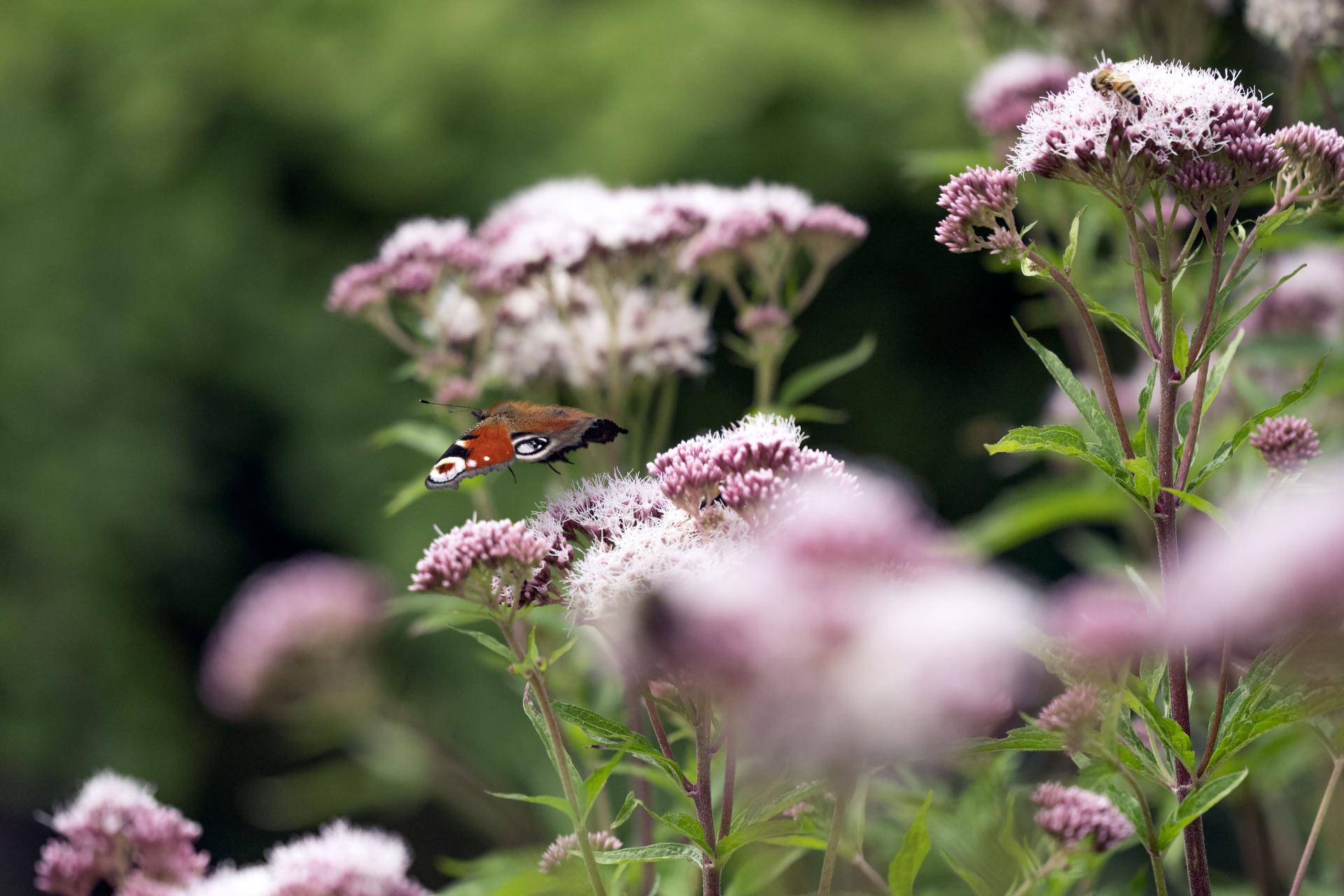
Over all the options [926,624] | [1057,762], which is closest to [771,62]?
[1057,762]

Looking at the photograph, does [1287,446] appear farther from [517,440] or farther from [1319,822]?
[517,440]

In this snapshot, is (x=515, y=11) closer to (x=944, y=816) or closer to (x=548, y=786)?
(x=548, y=786)

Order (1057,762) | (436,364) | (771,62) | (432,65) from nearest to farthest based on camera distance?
1. (436,364)
2. (1057,762)
3. (771,62)
4. (432,65)

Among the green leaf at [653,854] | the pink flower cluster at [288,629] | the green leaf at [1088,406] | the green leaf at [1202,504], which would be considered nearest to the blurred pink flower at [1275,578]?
the green leaf at [1202,504]

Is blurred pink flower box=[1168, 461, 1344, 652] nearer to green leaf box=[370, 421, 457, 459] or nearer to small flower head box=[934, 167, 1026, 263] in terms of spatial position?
small flower head box=[934, 167, 1026, 263]

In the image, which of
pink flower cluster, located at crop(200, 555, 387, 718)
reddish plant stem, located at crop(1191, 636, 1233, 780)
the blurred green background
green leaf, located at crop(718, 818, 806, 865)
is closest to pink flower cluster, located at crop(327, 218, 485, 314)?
pink flower cluster, located at crop(200, 555, 387, 718)

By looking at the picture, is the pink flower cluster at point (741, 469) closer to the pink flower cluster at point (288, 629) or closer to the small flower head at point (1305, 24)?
the small flower head at point (1305, 24)

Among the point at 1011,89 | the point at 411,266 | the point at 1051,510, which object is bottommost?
the point at 1051,510

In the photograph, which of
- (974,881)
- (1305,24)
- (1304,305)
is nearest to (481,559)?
(974,881)

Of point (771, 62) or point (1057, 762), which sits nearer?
point (1057, 762)
